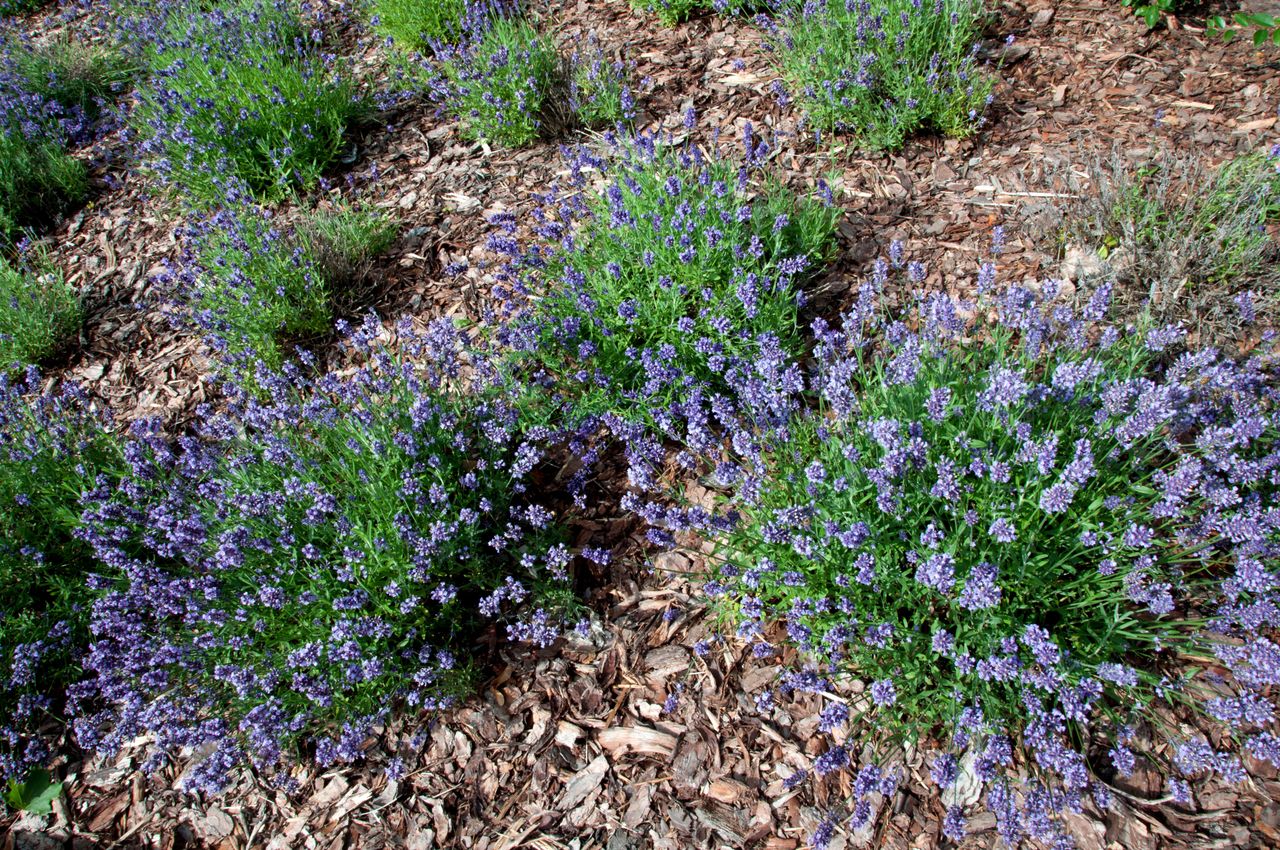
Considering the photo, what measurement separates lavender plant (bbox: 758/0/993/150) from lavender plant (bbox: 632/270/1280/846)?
76.8 inches

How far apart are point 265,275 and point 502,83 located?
1.89 metres

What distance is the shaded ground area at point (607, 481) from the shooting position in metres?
2.59

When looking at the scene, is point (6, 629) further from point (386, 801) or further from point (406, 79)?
point (406, 79)

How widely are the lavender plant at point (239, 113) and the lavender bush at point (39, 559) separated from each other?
1761mm

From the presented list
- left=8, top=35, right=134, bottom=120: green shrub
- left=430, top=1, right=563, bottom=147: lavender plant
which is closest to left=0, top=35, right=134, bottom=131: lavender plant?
left=8, top=35, right=134, bottom=120: green shrub

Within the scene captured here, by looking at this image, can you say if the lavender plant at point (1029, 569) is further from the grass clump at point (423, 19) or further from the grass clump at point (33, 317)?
the grass clump at point (423, 19)

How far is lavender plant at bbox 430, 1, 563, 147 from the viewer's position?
16.0ft

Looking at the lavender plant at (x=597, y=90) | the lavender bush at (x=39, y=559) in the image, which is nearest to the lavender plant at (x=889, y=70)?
the lavender plant at (x=597, y=90)

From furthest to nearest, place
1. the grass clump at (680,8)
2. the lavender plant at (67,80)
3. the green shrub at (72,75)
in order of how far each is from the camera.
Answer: the green shrub at (72,75) < the lavender plant at (67,80) < the grass clump at (680,8)

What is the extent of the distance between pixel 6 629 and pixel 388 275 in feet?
8.18

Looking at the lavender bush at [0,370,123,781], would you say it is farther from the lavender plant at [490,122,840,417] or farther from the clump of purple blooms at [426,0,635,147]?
the clump of purple blooms at [426,0,635,147]

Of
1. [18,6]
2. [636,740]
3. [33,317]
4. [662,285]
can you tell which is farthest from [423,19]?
[18,6]

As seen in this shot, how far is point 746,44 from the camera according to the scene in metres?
5.29

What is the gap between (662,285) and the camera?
3.41 metres
